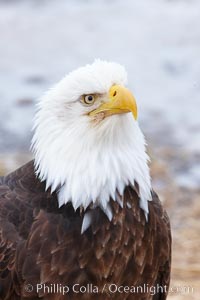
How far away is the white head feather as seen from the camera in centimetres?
430

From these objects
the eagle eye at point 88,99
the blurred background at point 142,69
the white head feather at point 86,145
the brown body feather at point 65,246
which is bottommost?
the brown body feather at point 65,246

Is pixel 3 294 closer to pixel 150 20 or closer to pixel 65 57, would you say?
pixel 65 57

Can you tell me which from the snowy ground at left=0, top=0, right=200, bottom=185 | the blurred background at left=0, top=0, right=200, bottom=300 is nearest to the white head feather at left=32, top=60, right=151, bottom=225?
the blurred background at left=0, top=0, right=200, bottom=300

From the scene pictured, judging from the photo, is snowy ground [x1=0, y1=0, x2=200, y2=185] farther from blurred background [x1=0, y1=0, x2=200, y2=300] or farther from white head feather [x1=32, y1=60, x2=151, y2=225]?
white head feather [x1=32, y1=60, x2=151, y2=225]

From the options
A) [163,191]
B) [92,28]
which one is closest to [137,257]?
[163,191]

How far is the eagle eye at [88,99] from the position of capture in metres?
4.32

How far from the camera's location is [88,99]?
4.33 metres

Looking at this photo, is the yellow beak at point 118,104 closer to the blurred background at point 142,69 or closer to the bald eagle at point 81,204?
the bald eagle at point 81,204

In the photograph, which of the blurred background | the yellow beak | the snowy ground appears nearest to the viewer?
the yellow beak

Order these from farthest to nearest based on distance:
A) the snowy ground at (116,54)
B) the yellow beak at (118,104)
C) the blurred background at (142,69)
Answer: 1. the snowy ground at (116,54)
2. the blurred background at (142,69)
3. the yellow beak at (118,104)

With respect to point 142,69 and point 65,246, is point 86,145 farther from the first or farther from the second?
point 142,69

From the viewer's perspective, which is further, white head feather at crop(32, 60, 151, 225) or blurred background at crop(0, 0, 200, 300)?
blurred background at crop(0, 0, 200, 300)

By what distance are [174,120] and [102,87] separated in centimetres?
418

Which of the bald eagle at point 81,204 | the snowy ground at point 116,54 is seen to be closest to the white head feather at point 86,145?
the bald eagle at point 81,204
